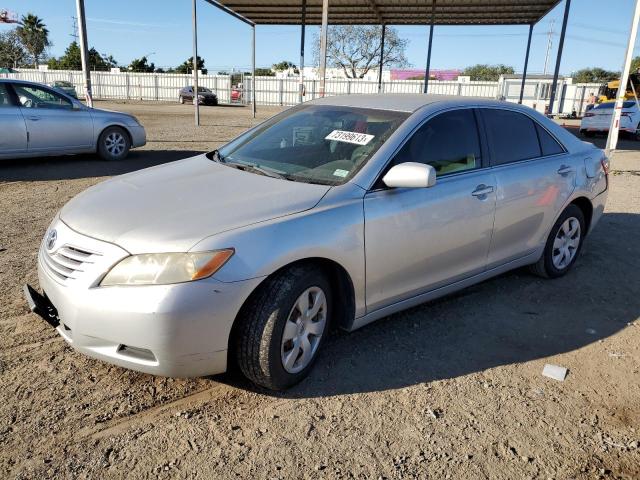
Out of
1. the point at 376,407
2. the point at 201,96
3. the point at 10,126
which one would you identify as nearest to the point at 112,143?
the point at 10,126

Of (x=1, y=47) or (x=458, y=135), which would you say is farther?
(x=1, y=47)

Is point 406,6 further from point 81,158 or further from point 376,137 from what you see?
point 376,137

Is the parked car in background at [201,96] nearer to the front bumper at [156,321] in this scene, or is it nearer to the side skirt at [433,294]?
the side skirt at [433,294]

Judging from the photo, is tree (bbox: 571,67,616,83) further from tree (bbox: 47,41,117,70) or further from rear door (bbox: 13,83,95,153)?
rear door (bbox: 13,83,95,153)

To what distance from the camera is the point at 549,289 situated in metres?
4.73

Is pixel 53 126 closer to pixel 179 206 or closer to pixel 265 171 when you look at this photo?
pixel 265 171

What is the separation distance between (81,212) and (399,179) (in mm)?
1859

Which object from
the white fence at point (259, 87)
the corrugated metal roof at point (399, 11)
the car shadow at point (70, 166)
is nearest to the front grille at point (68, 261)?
the car shadow at point (70, 166)

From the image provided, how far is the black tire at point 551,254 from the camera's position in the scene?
472 centimetres

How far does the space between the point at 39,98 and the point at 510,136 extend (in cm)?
830

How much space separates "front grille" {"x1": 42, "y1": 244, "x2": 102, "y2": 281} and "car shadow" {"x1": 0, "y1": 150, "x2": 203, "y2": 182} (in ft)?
21.4

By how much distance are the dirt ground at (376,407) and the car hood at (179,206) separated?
2.94ft

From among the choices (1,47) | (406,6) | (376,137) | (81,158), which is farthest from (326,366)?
(1,47)

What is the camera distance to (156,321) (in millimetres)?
2500
